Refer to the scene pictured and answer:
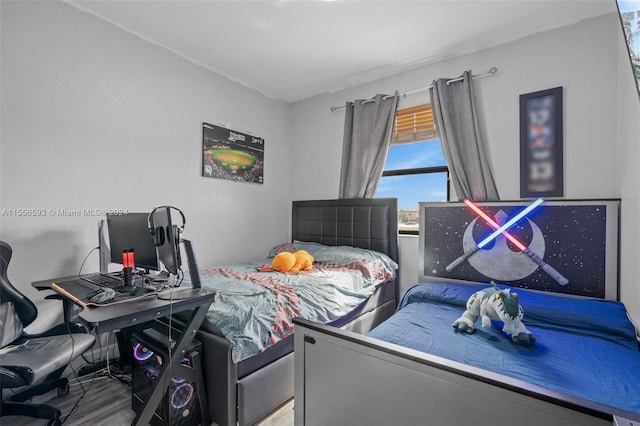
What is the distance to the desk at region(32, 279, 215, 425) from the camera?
1.20m

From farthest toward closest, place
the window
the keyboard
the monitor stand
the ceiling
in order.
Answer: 1. the window
2. the ceiling
3. the keyboard
4. the monitor stand

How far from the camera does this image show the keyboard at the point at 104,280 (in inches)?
69.9

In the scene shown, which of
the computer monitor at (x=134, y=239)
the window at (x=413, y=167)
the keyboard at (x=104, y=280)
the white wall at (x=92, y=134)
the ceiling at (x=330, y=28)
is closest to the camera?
the keyboard at (x=104, y=280)

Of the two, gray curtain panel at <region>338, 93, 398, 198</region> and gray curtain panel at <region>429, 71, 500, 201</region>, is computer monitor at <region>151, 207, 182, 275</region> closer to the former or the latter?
gray curtain panel at <region>338, 93, 398, 198</region>

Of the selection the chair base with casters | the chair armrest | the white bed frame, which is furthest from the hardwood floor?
the white bed frame

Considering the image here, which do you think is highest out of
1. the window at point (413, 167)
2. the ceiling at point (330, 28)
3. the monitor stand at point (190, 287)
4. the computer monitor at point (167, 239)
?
the ceiling at point (330, 28)

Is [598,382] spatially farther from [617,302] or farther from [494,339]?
[617,302]

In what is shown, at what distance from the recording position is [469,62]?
2.84 meters

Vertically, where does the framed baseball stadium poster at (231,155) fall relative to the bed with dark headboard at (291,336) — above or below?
above

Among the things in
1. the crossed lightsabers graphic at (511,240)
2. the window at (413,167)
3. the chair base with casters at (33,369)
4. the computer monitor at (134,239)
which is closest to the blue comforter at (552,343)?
the crossed lightsabers graphic at (511,240)

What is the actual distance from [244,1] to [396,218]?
91.3 inches

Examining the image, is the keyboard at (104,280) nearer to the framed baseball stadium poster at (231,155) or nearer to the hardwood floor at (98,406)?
the hardwood floor at (98,406)

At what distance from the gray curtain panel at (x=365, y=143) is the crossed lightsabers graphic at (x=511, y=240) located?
1.05 meters

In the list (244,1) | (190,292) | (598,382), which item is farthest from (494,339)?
(244,1)
